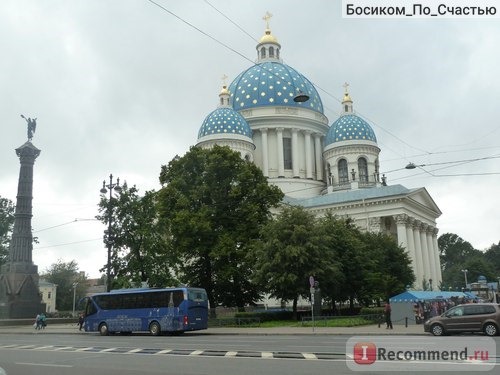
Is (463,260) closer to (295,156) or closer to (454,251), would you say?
(454,251)

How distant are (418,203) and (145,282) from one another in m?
42.9

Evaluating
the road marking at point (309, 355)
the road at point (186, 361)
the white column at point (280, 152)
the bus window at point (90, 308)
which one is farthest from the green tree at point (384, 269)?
the white column at point (280, 152)

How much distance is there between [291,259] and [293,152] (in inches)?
1777

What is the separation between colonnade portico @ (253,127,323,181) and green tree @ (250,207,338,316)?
41.1 meters

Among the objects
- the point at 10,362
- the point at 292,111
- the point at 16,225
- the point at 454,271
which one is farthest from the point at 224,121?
the point at 454,271

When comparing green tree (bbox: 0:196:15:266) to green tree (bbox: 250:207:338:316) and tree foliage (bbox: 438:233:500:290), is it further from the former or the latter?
tree foliage (bbox: 438:233:500:290)

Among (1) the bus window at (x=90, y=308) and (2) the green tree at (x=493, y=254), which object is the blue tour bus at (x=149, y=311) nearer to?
(1) the bus window at (x=90, y=308)

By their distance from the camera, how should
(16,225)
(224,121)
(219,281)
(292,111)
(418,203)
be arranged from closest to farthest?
(219,281)
(16,225)
(418,203)
(224,121)
(292,111)

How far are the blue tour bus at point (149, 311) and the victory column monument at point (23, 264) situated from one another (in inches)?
666

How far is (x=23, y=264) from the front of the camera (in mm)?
48438

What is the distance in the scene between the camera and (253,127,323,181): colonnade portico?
78312 mm

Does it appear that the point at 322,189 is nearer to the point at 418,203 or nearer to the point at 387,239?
the point at 418,203

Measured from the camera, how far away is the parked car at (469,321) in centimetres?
2280

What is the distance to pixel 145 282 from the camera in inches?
1496
